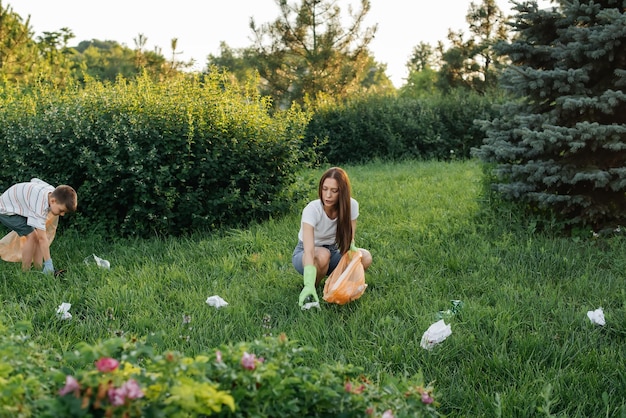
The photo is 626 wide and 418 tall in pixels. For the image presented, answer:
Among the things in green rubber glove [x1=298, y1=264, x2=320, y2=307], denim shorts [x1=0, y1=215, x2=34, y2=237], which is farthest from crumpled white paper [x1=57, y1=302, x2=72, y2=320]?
green rubber glove [x1=298, y1=264, x2=320, y2=307]

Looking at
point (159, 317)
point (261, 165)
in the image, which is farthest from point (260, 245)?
point (159, 317)

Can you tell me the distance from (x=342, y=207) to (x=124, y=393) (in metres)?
2.96

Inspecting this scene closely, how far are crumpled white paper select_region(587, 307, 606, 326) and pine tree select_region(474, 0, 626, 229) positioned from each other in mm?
1877

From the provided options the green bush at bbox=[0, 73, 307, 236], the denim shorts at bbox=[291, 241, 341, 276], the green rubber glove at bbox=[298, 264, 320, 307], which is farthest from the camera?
the green bush at bbox=[0, 73, 307, 236]

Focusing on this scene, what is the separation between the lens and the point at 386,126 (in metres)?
13.1

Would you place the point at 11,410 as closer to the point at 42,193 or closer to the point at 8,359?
the point at 8,359

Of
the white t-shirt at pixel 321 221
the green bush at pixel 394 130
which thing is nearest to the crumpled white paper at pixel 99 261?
the white t-shirt at pixel 321 221

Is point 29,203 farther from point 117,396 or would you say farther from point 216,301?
point 117,396

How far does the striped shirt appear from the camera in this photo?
504 centimetres

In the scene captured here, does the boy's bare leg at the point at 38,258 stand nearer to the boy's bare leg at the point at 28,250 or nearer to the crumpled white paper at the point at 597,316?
the boy's bare leg at the point at 28,250

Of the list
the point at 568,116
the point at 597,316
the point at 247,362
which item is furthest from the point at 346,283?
the point at 568,116

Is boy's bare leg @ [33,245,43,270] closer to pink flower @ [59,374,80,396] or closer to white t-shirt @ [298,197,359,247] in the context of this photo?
white t-shirt @ [298,197,359,247]

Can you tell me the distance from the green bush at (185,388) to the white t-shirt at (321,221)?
2326 millimetres

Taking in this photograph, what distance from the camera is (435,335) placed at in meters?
3.42
